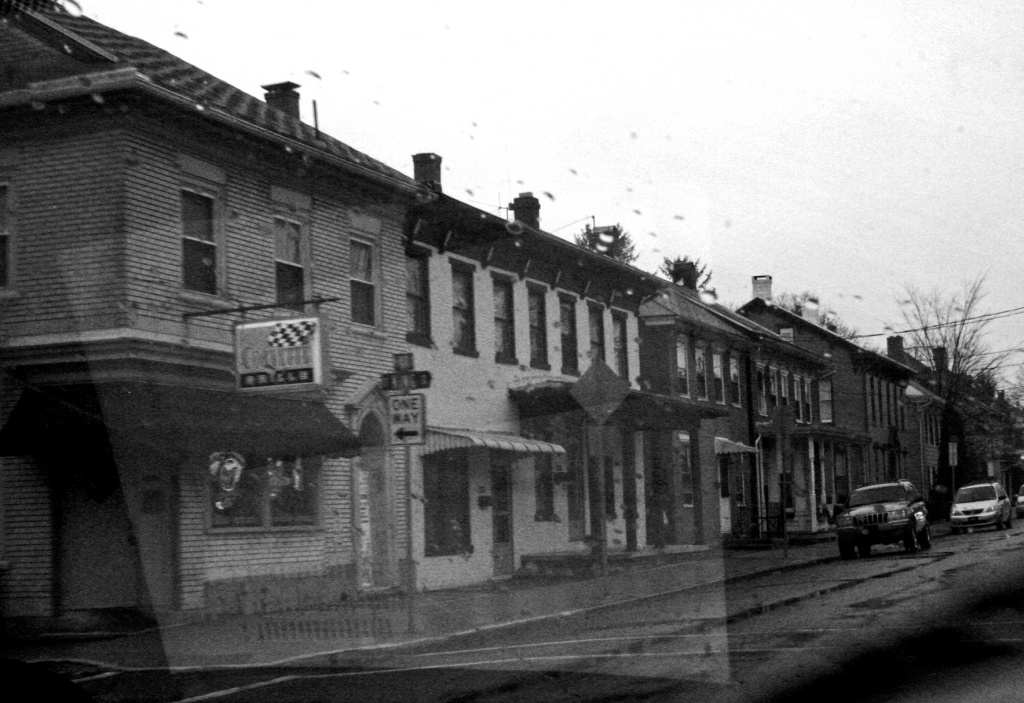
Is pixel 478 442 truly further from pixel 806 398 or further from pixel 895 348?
pixel 895 348

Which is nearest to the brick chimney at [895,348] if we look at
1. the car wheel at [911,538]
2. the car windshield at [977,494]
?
the car windshield at [977,494]

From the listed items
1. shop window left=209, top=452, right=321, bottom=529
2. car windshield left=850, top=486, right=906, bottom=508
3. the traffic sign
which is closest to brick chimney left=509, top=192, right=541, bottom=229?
car windshield left=850, top=486, right=906, bottom=508

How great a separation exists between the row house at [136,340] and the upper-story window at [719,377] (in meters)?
21.7

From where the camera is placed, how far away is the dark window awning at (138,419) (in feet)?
48.9

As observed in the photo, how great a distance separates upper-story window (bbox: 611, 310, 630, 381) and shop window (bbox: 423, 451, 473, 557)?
7.08 meters

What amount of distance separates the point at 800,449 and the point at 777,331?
615cm

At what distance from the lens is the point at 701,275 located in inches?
1690

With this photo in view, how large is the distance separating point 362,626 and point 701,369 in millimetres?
22874

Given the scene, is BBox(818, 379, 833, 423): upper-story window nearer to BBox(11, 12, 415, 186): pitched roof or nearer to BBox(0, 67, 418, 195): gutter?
BBox(11, 12, 415, 186): pitched roof

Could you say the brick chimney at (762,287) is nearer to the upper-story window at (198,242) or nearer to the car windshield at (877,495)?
the car windshield at (877,495)

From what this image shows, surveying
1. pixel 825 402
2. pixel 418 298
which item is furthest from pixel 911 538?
pixel 825 402

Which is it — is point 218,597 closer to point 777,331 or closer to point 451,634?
point 451,634

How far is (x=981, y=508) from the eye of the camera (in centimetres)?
3688

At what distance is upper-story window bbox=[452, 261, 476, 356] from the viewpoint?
889 inches
